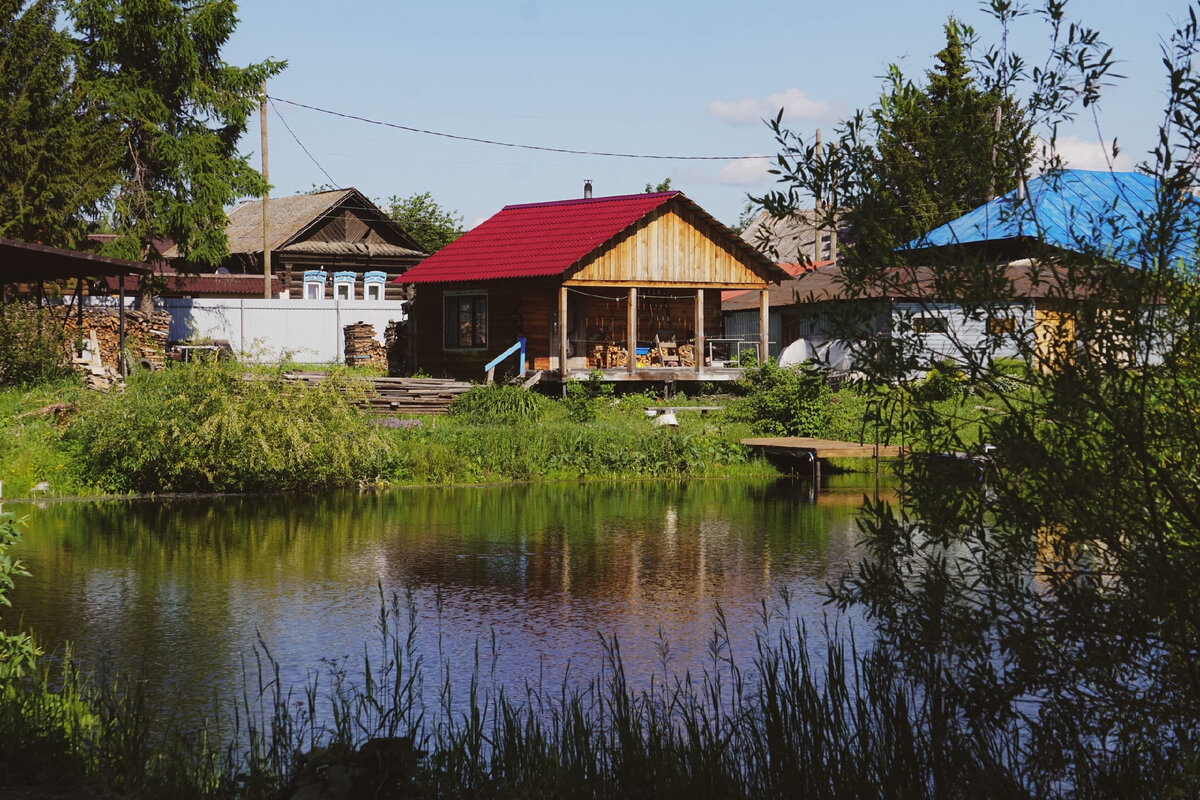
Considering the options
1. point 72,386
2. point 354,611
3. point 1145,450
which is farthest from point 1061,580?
point 72,386

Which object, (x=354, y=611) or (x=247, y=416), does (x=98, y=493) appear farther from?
(x=354, y=611)

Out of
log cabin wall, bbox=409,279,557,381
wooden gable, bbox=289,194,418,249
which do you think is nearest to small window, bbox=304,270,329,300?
wooden gable, bbox=289,194,418,249

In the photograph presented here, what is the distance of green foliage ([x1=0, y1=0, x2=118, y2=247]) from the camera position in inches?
1462

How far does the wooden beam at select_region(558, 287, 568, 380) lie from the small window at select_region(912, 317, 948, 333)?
27.3 meters

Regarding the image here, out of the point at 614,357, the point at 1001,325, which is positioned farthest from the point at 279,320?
the point at 1001,325

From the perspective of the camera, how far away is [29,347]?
99.3 ft

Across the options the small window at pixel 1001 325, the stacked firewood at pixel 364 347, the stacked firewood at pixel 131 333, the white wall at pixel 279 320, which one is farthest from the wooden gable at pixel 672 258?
the small window at pixel 1001 325

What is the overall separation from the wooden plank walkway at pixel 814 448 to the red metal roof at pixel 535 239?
8718mm

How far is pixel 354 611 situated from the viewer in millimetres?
13758

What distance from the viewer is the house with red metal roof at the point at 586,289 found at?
35.7 metres

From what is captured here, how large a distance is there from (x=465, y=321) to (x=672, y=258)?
6.95 m

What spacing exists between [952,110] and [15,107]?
35.2 metres

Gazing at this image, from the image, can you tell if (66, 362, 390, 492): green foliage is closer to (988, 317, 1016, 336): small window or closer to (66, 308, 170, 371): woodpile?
(66, 308, 170, 371): woodpile

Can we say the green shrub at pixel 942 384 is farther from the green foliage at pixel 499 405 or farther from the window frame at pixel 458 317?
the window frame at pixel 458 317
